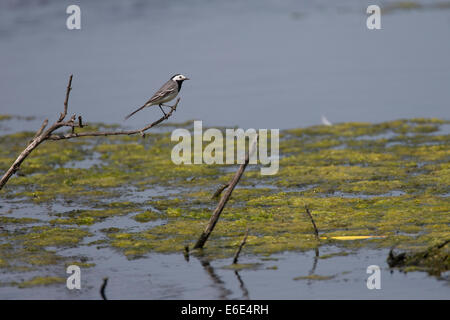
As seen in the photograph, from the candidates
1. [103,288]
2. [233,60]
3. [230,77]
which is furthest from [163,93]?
[233,60]

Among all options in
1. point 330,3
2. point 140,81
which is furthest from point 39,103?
point 330,3

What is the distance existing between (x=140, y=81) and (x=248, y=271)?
14.8m

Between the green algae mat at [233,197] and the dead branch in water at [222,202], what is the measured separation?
20 centimetres

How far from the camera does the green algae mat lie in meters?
11.1

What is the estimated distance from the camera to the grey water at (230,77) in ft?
32.1

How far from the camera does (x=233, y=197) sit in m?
13.5

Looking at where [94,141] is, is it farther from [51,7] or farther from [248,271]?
[51,7]

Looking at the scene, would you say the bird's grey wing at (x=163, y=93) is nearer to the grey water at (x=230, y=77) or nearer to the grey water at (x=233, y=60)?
the grey water at (x=230, y=77)

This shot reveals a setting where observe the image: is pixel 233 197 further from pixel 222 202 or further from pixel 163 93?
pixel 222 202

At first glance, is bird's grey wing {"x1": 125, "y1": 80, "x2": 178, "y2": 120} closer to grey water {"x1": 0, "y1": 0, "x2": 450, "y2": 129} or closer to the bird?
the bird

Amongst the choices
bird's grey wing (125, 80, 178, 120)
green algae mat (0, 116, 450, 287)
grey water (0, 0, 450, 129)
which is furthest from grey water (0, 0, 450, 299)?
bird's grey wing (125, 80, 178, 120)

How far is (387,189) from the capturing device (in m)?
→ 13.4

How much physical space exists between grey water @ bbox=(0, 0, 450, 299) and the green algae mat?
34cm
